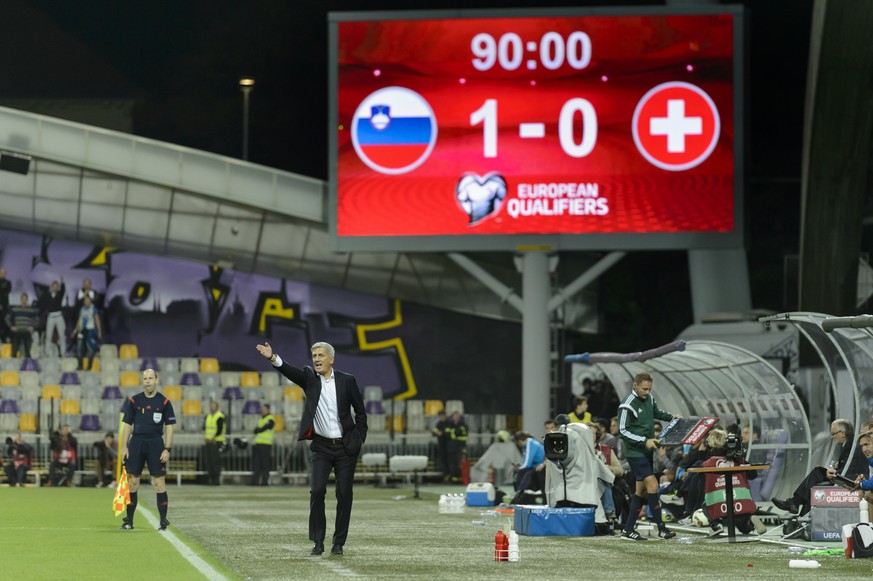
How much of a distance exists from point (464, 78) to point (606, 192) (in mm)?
3569

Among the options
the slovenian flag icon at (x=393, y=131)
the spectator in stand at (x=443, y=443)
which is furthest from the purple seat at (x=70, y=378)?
the slovenian flag icon at (x=393, y=131)

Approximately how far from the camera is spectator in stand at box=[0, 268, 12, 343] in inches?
1543

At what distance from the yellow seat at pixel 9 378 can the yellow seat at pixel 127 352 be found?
2.50 m

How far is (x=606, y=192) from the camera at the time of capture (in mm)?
31344

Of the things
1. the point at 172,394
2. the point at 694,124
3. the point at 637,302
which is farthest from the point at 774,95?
the point at 172,394

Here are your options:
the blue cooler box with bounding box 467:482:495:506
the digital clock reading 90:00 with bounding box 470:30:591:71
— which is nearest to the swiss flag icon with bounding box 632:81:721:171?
the digital clock reading 90:00 with bounding box 470:30:591:71

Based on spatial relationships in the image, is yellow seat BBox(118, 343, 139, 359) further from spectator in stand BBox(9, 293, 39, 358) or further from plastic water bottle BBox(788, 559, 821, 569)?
plastic water bottle BBox(788, 559, 821, 569)

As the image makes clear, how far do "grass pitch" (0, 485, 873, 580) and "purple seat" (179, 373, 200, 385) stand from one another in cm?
1678

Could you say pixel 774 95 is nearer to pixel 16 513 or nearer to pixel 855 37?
pixel 855 37

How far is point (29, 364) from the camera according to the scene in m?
38.8

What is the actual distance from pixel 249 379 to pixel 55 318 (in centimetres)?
494

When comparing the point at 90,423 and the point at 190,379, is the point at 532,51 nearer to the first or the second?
the point at 190,379

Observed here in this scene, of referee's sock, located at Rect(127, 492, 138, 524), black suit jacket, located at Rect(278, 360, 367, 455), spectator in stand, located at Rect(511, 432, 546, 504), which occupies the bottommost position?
referee's sock, located at Rect(127, 492, 138, 524)

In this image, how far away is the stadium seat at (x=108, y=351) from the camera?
1543 inches
